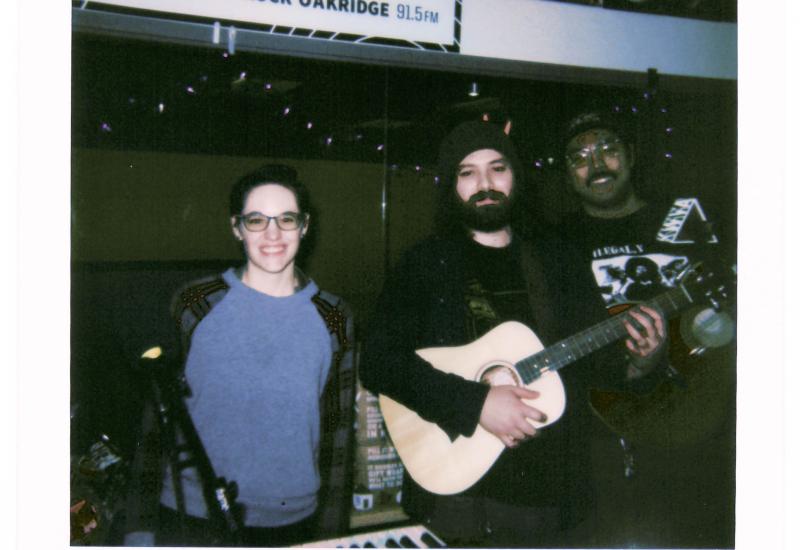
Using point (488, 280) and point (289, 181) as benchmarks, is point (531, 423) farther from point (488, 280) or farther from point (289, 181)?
point (289, 181)

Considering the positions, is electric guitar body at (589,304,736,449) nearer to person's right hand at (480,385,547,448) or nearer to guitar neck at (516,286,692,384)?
guitar neck at (516,286,692,384)

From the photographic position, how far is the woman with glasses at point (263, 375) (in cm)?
219

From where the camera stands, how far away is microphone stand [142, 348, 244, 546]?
6.93 feet

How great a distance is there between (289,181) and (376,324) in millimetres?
559

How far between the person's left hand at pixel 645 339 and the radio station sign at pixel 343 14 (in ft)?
3.82

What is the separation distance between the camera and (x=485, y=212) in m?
2.35

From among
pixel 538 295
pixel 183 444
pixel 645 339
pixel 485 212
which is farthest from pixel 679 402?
pixel 183 444

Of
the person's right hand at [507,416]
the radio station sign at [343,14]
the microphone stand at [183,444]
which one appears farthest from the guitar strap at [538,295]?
the microphone stand at [183,444]

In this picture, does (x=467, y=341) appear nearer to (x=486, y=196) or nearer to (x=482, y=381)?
(x=482, y=381)

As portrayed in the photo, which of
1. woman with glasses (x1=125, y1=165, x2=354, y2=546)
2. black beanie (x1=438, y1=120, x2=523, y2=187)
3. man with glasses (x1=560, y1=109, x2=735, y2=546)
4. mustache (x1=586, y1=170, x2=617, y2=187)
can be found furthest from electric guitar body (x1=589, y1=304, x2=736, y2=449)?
woman with glasses (x1=125, y1=165, x2=354, y2=546)

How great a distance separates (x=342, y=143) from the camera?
7.94ft

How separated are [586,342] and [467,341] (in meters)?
0.42
